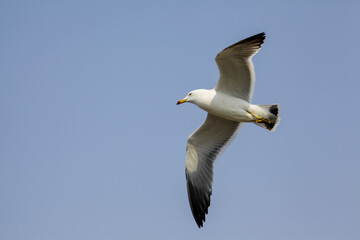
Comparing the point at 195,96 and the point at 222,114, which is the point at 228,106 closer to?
the point at 222,114

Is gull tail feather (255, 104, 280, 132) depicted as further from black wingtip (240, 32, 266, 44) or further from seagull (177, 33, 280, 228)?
black wingtip (240, 32, 266, 44)

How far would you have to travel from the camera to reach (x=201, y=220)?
980 cm

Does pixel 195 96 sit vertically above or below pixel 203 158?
above

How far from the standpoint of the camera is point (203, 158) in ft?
32.5

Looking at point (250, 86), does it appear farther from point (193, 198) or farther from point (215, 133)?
point (193, 198)

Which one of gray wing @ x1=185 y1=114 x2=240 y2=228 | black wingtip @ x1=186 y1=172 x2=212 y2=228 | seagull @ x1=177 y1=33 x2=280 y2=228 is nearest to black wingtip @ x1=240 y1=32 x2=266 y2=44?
seagull @ x1=177 y1=33 x2=280 y2=228

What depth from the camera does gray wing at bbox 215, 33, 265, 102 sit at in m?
8.36

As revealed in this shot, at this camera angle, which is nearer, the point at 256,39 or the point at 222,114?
the point at 256,39

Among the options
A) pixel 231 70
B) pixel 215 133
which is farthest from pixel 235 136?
pixel 231 70

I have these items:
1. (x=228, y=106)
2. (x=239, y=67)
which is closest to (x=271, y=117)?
(x=228, y=106)

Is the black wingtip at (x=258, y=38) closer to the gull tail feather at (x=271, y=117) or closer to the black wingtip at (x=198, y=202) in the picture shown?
the gull tail feather at (x=271, y=117)

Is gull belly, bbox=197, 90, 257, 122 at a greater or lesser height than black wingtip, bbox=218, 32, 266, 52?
lesser

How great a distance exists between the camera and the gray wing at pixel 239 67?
8.36 m

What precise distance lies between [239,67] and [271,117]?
47.5 inches
